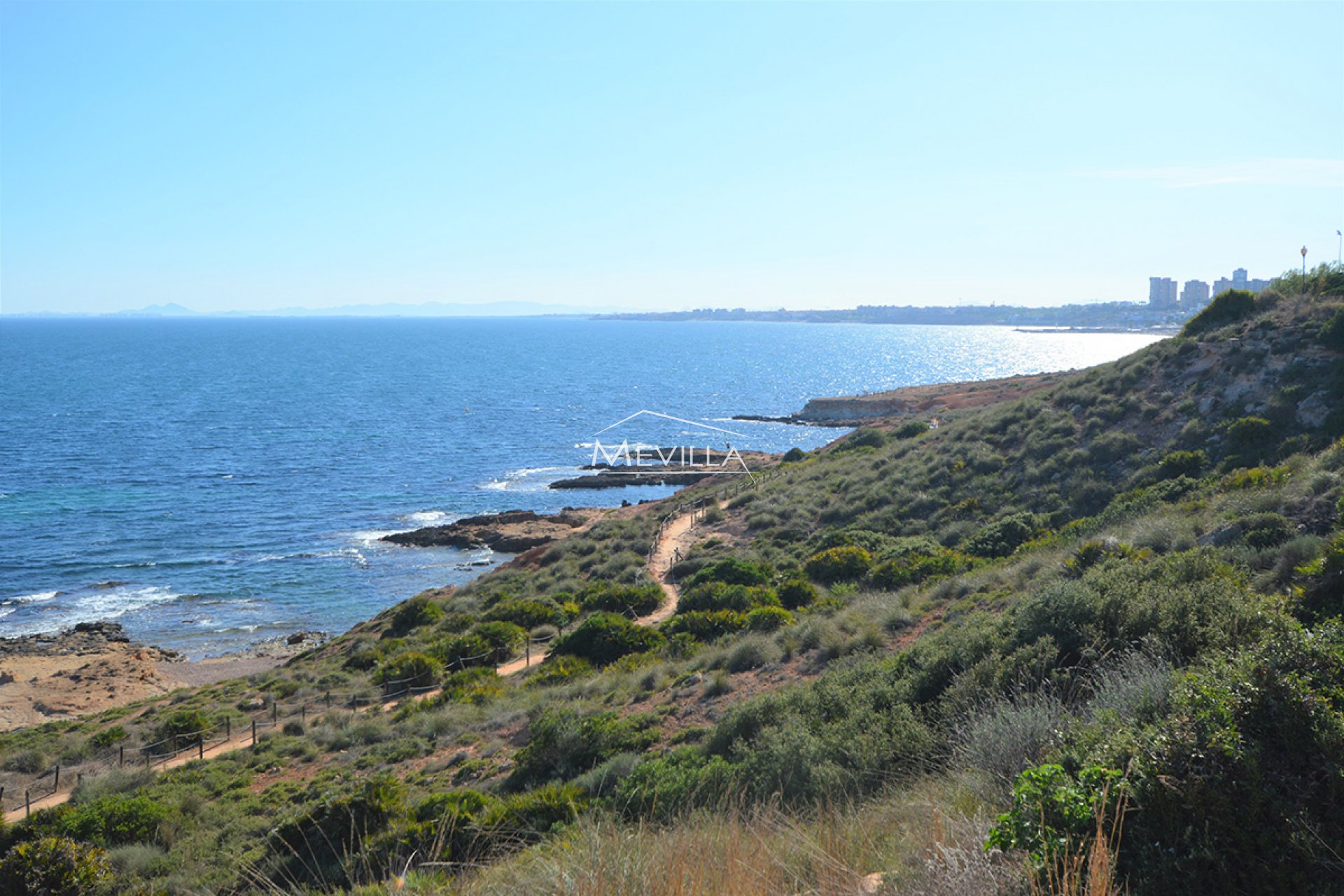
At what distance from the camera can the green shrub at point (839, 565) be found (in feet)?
63.1

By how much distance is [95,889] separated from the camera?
9109 millimetres

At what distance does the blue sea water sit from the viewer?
1342 inches

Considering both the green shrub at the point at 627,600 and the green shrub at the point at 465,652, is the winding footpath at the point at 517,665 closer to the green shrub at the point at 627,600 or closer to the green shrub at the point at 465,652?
the green shrub at the point at 627,600

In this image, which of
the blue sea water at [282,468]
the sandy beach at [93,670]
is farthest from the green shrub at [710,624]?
the blue sea water at [282,468]

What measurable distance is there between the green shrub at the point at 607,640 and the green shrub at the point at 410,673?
2.78 metres

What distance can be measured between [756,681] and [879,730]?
4722mm

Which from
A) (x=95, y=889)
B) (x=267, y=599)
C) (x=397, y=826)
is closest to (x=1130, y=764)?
(x=397, y=826)

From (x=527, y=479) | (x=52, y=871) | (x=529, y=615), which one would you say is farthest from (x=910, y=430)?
(x=52, y=871)

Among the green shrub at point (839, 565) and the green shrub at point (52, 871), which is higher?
the green shrub at point (839, 565)

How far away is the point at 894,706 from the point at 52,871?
370 inches

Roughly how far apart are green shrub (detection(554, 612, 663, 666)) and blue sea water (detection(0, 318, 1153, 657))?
1724 centimetres

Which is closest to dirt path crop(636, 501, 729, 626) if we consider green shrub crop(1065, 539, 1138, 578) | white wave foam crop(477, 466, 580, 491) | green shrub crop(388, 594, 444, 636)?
green shrub crop(388, 594, 444, 636)

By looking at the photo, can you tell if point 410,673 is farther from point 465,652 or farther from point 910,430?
point 910,430

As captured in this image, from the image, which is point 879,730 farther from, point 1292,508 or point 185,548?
point 185,548
